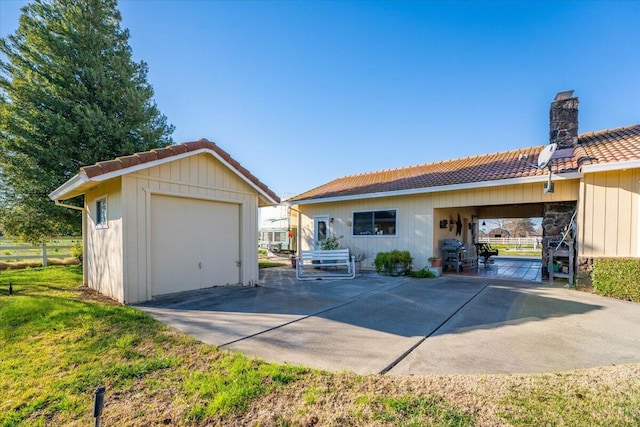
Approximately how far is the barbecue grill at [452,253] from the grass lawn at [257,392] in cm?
733

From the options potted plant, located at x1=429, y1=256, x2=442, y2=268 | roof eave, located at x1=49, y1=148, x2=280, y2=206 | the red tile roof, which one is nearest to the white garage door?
roof eave, located at x1=49, y1=148, x2=280, y2=206

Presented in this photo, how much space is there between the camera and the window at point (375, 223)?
1082cm

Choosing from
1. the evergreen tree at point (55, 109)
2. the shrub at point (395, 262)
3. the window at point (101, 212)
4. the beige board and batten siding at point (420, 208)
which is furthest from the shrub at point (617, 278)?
the evergreen tree at point (55, 109)

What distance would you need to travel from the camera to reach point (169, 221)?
6312 millimetres

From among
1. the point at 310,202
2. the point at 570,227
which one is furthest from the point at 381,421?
the point at 310,202

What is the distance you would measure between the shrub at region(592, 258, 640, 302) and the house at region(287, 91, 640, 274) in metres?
0.40

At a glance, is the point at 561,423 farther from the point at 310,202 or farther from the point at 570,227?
the point at 310,202

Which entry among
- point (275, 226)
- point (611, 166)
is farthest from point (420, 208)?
point (275, 226)

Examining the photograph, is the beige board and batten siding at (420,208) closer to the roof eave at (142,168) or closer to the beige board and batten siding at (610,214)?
the beige board and batten siding at (610,214)

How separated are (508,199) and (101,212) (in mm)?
10859

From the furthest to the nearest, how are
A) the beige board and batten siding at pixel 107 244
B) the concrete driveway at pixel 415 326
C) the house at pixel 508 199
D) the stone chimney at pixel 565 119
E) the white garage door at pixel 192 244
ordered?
the stone chimney at pixel 565 119
the house at pixel 508 199
the white garage door at pixel 192 244
the beige board and batten siding at pixel 107 244
the concrete driveway at pixel 415 326

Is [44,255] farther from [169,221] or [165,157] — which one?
[165,157]

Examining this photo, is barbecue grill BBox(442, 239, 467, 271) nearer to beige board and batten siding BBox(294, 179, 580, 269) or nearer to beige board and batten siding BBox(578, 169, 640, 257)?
beige board and batten siding BBox(294, 179, 580, 269)

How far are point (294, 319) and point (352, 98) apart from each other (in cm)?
1084
